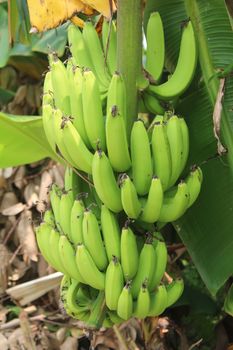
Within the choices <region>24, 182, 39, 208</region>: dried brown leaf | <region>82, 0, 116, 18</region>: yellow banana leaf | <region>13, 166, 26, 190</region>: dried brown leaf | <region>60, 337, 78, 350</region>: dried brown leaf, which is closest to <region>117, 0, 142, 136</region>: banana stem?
<region>82, 0, 116, 18</region>: yellow banana leaf

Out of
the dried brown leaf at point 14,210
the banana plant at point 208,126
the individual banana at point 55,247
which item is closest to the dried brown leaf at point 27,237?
the dried brown leaf at point 14,210

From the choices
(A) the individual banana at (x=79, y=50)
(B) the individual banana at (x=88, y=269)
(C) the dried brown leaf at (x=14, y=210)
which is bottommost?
(C) the dried brown leaf at (x=14, y=210)

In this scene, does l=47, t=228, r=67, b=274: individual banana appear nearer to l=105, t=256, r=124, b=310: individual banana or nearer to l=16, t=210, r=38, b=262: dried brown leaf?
l=105, t=256, r=124, b=310: individual banana

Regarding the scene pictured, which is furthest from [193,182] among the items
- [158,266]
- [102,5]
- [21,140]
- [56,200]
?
[21,140]

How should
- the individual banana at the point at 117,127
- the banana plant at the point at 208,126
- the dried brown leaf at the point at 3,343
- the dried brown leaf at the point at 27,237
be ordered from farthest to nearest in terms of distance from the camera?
the dried brown leaf at the point at 27,237
the dried brown leaf at the point at 3,343
the banana plant at the point at 208,126
the individual banana at the point at 117,127

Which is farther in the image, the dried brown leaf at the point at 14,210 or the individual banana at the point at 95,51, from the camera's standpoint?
the dried brown leaf at the point at 14,210

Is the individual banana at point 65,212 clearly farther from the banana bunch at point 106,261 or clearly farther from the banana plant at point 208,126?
the banana plant at point 208,126

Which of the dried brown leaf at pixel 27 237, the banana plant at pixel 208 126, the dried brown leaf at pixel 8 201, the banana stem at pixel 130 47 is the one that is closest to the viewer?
the banana stem at pixel 130 47
